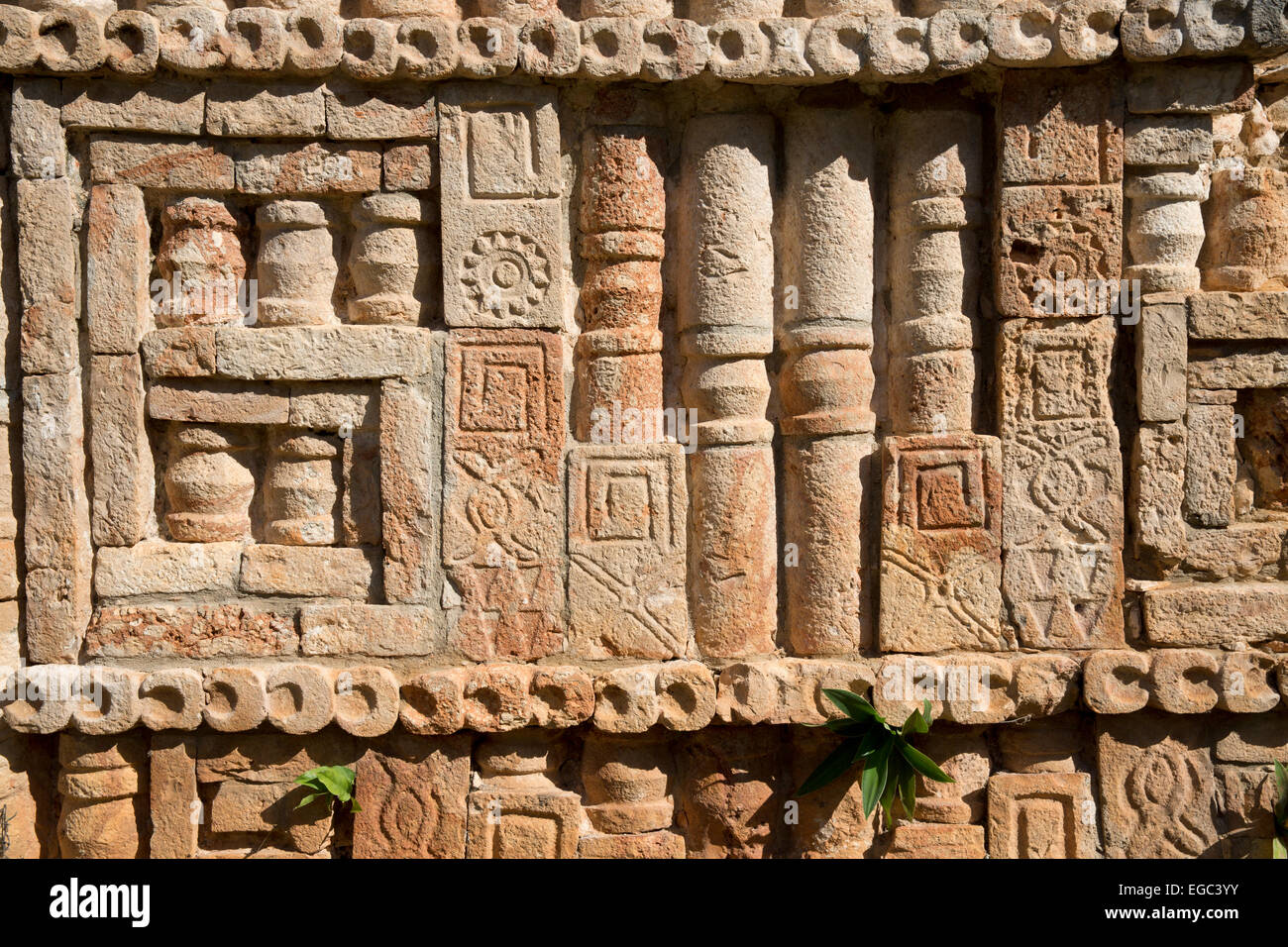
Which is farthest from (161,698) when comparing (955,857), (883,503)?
(955,857)

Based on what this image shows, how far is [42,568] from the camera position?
405 centimetres

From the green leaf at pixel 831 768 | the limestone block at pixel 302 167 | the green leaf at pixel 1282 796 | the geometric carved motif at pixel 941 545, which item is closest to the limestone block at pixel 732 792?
the green leaf at pixel 831 768

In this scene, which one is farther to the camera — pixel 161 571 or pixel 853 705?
pixel 161 571

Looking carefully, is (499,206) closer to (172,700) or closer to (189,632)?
(189,632)

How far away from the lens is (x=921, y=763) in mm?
3945

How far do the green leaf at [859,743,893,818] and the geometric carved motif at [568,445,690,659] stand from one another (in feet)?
2.79

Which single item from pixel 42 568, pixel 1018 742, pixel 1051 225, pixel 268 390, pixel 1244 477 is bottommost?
pixel 1018 742

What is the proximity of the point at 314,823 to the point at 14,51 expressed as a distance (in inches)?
124

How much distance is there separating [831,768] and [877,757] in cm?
18

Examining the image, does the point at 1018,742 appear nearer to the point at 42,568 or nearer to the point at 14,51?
the point at 42,568

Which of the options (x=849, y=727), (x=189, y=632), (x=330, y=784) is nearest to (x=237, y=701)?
(x=189, y=632)

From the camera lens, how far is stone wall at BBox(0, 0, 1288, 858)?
4.02 metres

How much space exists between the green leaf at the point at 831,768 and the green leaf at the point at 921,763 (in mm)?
183

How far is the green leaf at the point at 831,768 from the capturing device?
13.1 ft
